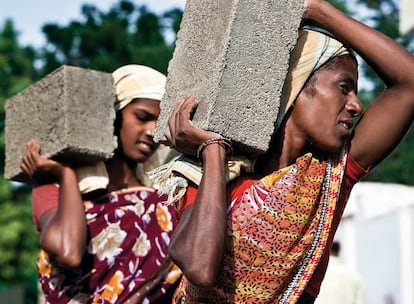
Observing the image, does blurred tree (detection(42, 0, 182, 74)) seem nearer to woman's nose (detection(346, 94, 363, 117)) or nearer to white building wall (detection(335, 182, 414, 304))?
white building wall (detection(335, 182, 414, 304))

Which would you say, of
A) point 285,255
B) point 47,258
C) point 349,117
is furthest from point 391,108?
point 47,258

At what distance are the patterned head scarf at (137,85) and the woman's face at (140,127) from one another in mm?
28

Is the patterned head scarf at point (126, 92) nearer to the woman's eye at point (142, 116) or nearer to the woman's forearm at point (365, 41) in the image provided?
the woman's eye at point (142, 116)

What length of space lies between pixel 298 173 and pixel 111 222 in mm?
1488

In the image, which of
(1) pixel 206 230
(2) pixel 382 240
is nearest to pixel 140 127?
(1) pixel 206 230

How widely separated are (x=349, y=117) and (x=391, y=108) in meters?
0.17

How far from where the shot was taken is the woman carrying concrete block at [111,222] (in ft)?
14.2

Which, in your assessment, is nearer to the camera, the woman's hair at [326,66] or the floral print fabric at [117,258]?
the woman's hair at [326,66]

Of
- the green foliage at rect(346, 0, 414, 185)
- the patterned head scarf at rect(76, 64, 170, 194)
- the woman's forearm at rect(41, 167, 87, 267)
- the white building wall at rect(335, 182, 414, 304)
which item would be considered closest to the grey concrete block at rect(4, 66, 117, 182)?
the patterned head scarf at rect(76, 64, 170, 194)

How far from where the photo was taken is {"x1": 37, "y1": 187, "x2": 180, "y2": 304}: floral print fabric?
4.37 m

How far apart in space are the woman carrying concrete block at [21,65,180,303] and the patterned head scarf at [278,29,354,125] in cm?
135

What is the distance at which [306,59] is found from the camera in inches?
126

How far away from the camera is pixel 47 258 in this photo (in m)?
4.46

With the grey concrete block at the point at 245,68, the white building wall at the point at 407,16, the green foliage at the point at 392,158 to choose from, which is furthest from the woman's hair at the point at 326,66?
the green foliage at the point at 392,158
